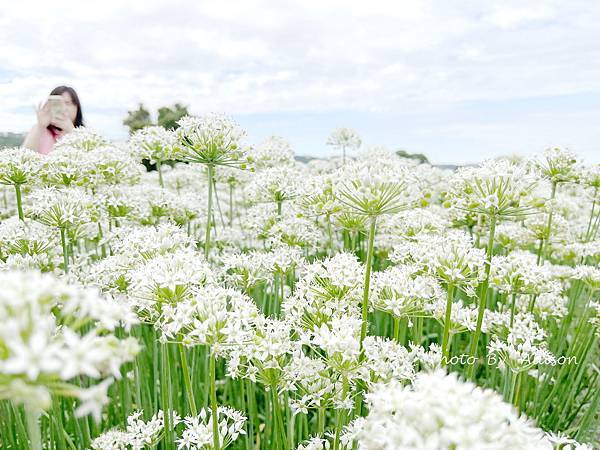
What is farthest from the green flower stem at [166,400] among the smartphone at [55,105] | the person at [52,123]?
the smartphone at [55,105]

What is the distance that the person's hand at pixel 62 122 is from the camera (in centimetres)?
786

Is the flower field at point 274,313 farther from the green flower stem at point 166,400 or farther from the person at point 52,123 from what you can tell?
the person at point 52,123

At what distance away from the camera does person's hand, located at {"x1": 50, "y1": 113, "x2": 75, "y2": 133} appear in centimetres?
786

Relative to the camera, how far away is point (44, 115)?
25.2ft

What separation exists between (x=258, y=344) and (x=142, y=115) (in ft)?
132

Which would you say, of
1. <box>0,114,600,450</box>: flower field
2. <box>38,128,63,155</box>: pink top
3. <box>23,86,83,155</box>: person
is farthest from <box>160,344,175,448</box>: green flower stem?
<box>38,128,63,155</box>: pink top

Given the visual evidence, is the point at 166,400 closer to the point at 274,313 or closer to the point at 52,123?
the point at 274,313

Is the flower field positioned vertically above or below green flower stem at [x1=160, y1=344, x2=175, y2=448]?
above

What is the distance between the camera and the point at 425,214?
5.16 metres

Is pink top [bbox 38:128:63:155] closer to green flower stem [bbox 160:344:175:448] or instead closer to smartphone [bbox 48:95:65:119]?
smartphone [bbox 48:95:65:119]

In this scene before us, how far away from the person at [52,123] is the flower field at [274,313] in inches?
95.4

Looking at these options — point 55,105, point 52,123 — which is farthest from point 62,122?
point 55,105

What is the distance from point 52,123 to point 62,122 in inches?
6.4

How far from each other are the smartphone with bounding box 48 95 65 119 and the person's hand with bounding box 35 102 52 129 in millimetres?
50
